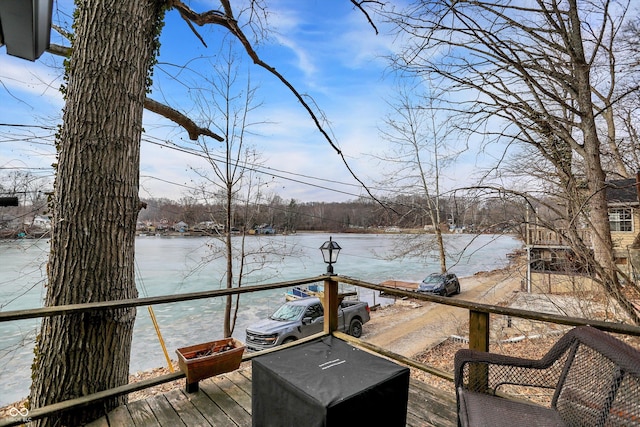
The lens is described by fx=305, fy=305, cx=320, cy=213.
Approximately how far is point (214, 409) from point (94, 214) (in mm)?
1442

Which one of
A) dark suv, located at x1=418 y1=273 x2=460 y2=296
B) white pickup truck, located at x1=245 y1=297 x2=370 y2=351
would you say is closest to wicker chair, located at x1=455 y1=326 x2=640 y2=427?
white pickup truck, located at x1=245 y1=297 x2=370 y2=351

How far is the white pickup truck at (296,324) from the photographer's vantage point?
6957 mm

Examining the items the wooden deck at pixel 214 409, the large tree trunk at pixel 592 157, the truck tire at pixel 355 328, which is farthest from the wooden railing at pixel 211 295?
the truck tire at pixel 355 328

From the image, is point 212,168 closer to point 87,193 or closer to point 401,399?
point 87,193

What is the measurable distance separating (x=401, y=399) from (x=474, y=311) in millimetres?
865

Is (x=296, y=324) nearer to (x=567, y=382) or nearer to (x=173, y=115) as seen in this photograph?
(x=173, y=115)

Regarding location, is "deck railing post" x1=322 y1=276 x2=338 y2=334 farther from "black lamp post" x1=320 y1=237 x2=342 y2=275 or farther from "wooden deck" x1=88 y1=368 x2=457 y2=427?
"wooden deck" x1=88 y1=368 x2=457 y2=427

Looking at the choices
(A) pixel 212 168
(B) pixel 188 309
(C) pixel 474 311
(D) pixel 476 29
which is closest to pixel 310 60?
(D) pixel 476 29

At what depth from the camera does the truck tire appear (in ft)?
28.8

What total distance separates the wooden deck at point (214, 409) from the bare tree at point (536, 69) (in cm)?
255

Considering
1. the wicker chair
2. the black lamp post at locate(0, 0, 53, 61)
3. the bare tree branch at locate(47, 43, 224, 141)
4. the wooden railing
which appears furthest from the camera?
the bare tree branch at locate(47, 43, 224, 141)

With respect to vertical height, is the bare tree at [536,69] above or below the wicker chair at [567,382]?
above

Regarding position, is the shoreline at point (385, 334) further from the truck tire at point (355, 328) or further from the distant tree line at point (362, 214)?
the distant tree line at point (362, 214)

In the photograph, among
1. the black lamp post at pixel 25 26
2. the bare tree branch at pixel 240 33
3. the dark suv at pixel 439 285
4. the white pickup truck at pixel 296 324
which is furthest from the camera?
the dark suv at pixel 439 285
